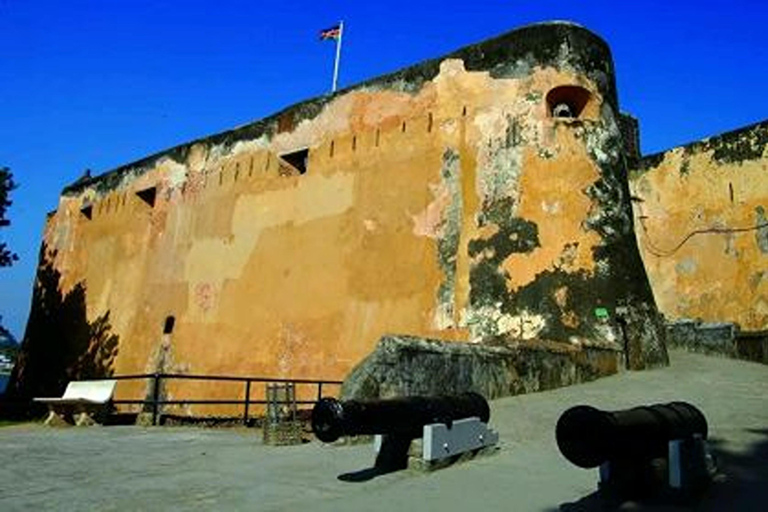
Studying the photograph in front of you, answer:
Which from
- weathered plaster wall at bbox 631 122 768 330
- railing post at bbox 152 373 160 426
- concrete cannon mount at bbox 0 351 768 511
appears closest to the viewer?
concrete cannon mount at bbox 0 351 768 511

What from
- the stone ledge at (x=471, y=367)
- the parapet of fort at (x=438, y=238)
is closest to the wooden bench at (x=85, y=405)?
the parapet of fort at (x=438, y=238)

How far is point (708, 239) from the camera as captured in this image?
21.5m

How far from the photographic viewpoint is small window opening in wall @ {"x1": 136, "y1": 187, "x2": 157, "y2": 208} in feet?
75.6

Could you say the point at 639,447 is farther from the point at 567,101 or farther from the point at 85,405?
the point at 567,101

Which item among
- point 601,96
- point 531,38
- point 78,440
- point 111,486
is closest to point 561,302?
point 601,96

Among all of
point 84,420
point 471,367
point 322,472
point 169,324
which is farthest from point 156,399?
point 169,324

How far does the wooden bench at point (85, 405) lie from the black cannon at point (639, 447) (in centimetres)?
955

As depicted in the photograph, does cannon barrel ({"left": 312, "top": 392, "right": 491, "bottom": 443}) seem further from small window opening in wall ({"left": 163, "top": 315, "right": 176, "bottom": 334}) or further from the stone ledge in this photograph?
small window opening in wall ({"left": 163, "top": 315, "right": 176, "bottom": 334})

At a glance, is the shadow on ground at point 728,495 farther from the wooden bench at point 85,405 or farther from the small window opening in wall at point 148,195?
the small window opening in wall at point 148,195

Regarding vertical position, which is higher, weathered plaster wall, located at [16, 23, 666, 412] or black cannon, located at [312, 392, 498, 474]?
weathered plaster wall, located at [16, 23, 666, 412]

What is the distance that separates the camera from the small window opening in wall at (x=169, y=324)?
20641 mm

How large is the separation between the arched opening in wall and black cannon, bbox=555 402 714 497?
33.3 ft

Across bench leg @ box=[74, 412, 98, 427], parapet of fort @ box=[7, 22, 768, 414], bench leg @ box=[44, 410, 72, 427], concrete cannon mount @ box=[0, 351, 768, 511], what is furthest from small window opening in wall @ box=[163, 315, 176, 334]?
concrete cannon mount @ box=[0, 351, 768, 511]

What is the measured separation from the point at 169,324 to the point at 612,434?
17.7m
